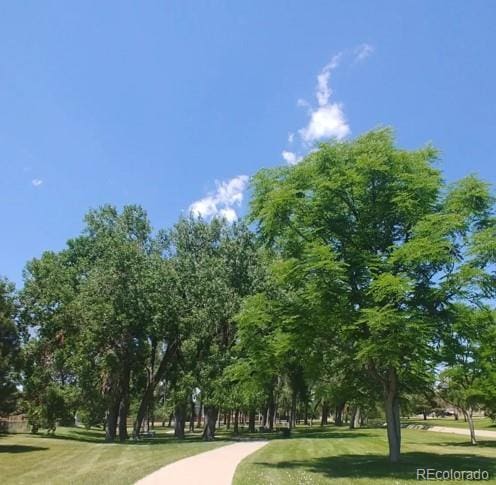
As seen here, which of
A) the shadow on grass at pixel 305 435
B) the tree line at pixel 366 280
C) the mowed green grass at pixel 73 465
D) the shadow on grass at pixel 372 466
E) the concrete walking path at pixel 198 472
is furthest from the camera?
the shadow on grass at pixel 305 435

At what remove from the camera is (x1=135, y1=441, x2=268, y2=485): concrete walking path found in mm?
13891

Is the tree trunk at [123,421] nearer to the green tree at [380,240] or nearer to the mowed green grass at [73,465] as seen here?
the mowed green grass at [73,465]

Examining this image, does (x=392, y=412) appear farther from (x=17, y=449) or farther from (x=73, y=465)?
(x=17, y=449)

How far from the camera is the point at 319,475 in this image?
15703 millimetres

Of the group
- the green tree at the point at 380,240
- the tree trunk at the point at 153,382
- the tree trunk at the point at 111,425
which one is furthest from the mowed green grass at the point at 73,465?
the tree trunk at the point at 153,382

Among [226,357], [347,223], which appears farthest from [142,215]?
[347,223]

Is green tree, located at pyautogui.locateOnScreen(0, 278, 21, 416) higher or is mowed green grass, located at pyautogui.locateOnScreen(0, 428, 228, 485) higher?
green tree, located at pyautogui.locateOnScreen(0, 278, 21, 416)

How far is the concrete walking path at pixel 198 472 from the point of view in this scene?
13891 millimetres

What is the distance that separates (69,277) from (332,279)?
2862 cm

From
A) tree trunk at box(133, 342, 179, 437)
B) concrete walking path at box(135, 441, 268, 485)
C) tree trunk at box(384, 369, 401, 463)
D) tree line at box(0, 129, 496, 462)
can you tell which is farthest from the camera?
tree trunk at box(133, 342, 179, 437)

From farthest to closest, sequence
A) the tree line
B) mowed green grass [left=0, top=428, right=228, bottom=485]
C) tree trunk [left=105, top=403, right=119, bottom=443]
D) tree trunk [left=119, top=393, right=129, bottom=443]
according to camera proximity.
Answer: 1. tree trunk [left=105, top=403, right=119, bottom=443]
2. tree trunk [left=119, top=393, right=129, bottom=443]
3. the tree line
4. mowed green grass [left=0, top=428, right=228, bottom=485]

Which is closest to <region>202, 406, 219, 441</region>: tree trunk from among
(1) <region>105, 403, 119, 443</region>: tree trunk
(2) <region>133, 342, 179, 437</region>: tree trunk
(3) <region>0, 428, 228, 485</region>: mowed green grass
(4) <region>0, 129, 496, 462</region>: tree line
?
(2) <region>133, 342, 179, 437</region>: tree trunk

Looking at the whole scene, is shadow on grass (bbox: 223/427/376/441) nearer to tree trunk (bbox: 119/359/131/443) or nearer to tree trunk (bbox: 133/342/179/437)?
tree trunk (bbox: 133/342/179/437)

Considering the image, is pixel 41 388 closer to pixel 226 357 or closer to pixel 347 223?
pixel 226 357
